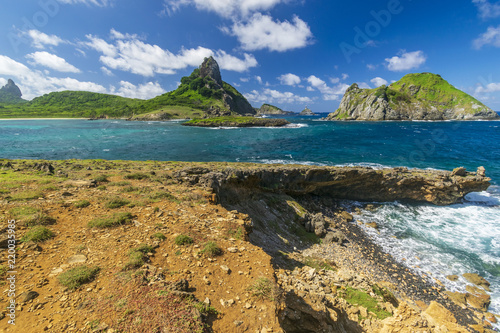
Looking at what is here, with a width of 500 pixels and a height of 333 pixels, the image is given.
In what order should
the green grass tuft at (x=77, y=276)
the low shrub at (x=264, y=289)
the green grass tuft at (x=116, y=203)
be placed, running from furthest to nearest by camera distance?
1. the green grass tuft at (x=116, y=203)
2. the low shrub at (x=264, y=289)
3. the green grass tuft at (x=77, y=276)

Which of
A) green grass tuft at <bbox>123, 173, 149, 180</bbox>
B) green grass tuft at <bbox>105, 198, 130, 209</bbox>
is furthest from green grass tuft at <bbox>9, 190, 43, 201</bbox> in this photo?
green grass tuft at <bbox>123, 173, 149, 180</bbox>

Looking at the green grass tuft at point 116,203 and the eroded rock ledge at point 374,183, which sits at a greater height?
the green grass tuft at point 116,203

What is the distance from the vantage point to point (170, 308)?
20.1 feet

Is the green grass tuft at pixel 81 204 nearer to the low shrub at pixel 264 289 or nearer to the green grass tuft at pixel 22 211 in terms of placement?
the green grass tuft at pixel 22 211

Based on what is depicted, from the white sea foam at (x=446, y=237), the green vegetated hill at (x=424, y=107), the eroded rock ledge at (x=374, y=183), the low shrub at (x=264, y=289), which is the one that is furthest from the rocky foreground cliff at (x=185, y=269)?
the green vegetated hill at (x=424, y=107)

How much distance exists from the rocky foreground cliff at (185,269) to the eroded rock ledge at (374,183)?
731cm

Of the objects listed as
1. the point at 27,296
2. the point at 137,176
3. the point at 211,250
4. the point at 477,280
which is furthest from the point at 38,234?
the point at 477,280

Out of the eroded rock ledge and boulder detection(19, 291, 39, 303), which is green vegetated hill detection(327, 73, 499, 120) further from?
boulder detection(19, 291, 39, 303)

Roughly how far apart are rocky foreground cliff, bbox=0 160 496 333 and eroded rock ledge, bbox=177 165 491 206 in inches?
288

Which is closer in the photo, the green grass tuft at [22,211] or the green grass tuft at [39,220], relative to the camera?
the green grass tuft at [39,220]

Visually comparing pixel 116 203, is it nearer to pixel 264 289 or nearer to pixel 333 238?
pixel 264 289

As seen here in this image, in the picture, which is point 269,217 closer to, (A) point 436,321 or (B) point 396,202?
(A) point 436,321

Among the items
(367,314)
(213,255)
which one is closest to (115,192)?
(213,255)

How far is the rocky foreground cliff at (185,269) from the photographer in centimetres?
607
